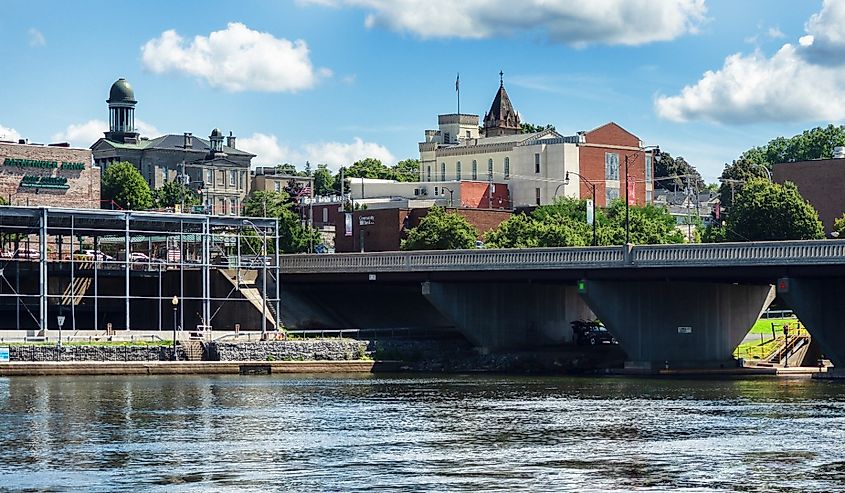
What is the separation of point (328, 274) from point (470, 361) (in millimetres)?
14520

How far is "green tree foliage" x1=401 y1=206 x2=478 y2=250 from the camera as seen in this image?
14100 cm

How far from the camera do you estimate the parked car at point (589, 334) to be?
102812 mm

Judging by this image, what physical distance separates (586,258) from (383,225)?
67241mm

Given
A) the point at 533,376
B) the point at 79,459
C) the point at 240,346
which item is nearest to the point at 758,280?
the point at 533,376

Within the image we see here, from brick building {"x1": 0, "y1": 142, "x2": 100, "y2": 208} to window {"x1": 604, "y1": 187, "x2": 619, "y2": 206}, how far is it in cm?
6815

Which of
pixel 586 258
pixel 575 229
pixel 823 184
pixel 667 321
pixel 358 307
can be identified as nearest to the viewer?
pixel 586 258

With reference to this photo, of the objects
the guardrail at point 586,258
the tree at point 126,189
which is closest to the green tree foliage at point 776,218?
the guardrail at point 586,258

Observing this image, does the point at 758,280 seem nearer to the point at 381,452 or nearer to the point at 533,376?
the point at 533,376

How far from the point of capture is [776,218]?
14188 cm

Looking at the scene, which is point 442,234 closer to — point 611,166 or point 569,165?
point 569,165

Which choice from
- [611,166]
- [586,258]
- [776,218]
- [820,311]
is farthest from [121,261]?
[611,166]

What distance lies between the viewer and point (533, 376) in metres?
90.6

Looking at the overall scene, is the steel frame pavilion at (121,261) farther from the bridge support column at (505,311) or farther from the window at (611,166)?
the window at (611,166)

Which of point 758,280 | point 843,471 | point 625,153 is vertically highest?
point 625,153
